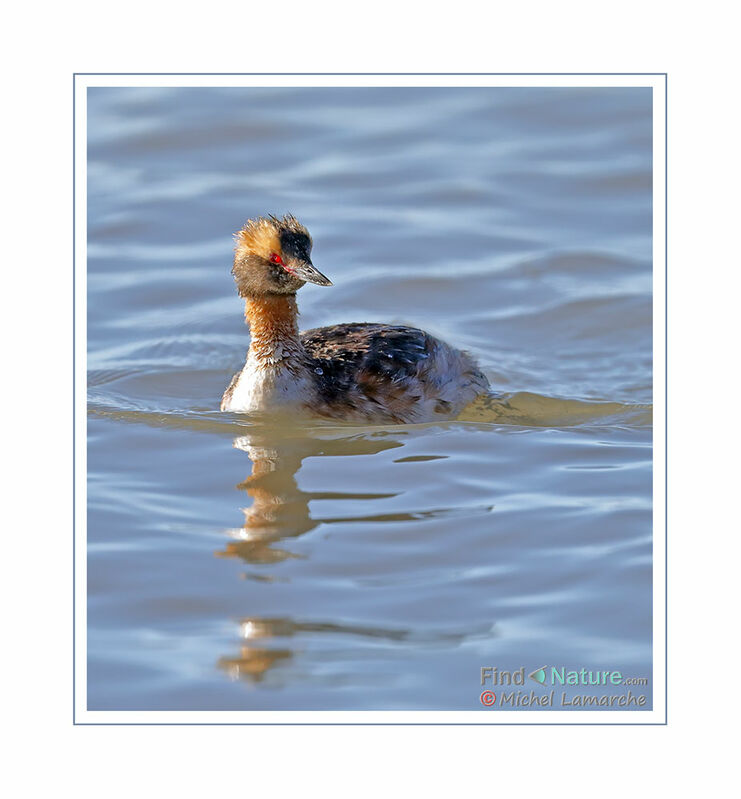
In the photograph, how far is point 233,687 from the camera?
20.2 ft

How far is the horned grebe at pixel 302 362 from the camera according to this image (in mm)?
9125

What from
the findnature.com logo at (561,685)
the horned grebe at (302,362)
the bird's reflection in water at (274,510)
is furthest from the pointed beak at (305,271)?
the findnature.com logo at (561,685)

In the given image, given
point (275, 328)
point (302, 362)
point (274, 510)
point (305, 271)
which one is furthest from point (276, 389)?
point (274, 510)

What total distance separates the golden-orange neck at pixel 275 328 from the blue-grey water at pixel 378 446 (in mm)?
586

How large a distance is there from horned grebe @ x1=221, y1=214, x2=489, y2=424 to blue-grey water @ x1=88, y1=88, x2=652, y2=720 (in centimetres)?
20

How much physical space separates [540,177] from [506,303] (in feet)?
7.62

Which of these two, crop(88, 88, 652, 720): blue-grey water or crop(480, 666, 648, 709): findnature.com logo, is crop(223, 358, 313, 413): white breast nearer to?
crop(88, 88, 652, 720): blue-grey water

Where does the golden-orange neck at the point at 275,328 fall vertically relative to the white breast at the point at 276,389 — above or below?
above

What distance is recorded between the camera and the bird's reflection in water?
640cm

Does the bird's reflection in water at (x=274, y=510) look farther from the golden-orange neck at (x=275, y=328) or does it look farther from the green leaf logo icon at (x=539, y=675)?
the green leaf logo icon at (x=539, y=675)

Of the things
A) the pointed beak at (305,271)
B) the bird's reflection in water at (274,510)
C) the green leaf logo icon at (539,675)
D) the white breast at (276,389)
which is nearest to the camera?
the green leaf logo icon at (539,675)

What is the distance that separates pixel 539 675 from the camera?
20.6 feet
